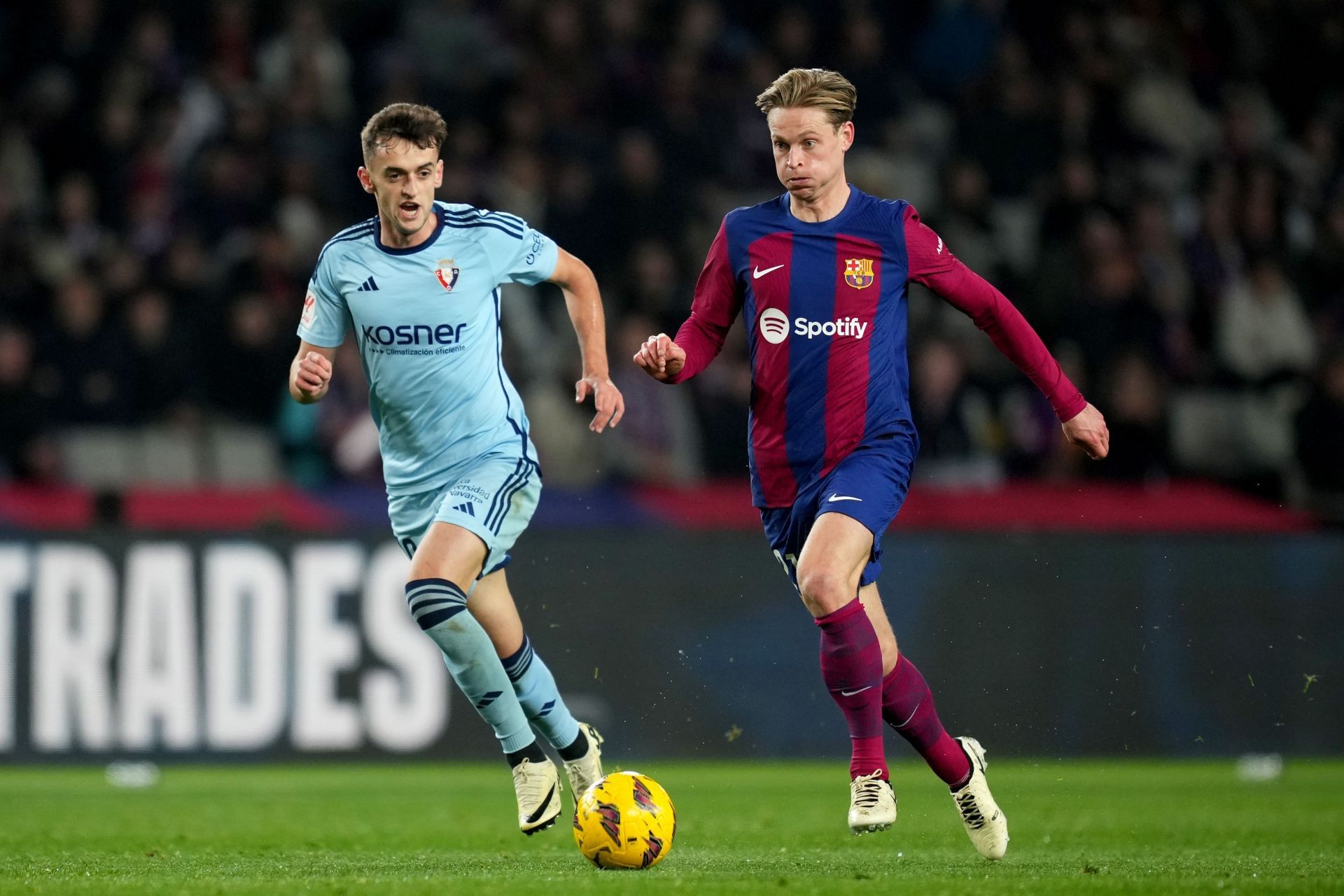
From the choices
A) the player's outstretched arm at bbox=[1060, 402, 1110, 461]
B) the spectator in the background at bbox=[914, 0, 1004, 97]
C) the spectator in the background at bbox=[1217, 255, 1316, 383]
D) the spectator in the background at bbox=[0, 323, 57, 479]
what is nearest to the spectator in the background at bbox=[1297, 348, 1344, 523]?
the spectator in the background at bbox=[1217, 255, 1316, 383]

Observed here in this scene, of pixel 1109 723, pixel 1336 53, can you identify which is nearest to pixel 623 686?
pixel 1109 723

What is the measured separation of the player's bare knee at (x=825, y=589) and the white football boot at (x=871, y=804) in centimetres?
54

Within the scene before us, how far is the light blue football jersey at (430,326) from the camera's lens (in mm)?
6824

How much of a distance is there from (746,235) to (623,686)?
195 inches

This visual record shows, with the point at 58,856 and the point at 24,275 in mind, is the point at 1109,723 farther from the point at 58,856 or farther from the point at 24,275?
the point at 24,275

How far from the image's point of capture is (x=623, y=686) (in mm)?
11070

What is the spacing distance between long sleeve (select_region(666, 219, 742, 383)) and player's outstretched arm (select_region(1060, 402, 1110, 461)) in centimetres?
120

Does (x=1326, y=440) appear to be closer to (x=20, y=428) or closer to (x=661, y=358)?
(x=661, y=358)

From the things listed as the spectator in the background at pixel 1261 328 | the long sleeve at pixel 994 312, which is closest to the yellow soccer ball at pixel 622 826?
the long sleeve at pixel 994 312

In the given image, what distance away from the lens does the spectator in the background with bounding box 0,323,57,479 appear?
38.0ft

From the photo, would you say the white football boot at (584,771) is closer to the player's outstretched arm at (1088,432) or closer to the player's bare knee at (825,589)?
the player's bare knee at (825,589)

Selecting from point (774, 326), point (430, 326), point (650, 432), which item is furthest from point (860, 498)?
point (650, 432)

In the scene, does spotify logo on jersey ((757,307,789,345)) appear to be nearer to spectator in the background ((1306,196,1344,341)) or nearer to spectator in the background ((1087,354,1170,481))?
spectator in the background ((1087,354,1170,481))

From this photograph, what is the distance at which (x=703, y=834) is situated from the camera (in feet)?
24.8
